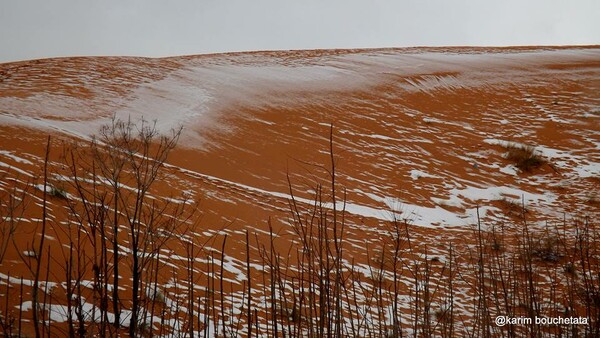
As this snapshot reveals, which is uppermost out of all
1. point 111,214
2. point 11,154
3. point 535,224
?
point 11,154

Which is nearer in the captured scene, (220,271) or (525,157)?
(220,271)

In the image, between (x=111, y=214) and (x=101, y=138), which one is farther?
(x=101, y=138)

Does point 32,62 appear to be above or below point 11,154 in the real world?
above

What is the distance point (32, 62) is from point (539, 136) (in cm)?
986

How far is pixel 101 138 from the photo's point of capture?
6895 millimetres

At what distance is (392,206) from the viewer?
22.6ft

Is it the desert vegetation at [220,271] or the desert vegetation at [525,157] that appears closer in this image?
the desert vegetation at [220,271]

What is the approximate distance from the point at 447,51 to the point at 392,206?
10.0m

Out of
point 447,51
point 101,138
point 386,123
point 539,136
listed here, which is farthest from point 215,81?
point 447,51

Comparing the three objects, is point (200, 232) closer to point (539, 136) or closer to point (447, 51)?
point (539, 136)

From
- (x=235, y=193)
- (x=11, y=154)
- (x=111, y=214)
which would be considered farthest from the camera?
(x=235, y=193)

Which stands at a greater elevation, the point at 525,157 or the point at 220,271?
the point at 525,157

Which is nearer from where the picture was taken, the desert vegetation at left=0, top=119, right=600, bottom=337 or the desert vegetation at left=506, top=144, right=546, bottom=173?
the desert vegetation at left=0, top=119, right=600, bottom=337

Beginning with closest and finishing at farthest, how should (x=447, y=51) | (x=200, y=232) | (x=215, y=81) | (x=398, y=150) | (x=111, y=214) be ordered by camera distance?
(x=111, y=214) → (x=200, y=232) → (x=398, y=150) → (x=215, y=81) → (x=447, y=51)
